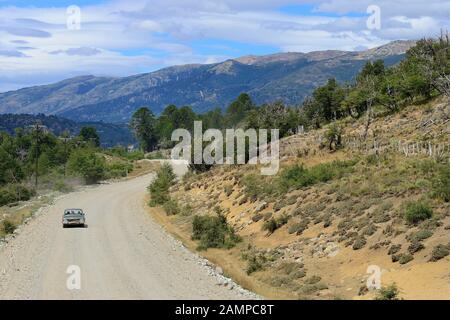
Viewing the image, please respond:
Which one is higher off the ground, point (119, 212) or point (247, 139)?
point (247, 139)

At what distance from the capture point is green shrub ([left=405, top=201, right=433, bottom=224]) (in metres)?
26.5

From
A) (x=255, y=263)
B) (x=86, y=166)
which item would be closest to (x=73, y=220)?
(x=255, y=263)

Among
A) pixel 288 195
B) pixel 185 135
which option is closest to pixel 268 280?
pixel 288 195

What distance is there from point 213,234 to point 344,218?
8975 mm

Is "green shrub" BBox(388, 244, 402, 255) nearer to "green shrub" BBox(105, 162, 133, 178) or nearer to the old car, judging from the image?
the old car

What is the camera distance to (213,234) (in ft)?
121

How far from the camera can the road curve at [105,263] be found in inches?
886

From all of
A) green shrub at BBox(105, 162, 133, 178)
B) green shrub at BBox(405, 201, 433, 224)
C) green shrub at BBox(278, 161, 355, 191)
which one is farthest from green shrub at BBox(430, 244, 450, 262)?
green shrub at BBox(105, 162, 133, 178)

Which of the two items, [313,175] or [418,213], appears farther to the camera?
[313,175]

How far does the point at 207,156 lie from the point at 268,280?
162ft

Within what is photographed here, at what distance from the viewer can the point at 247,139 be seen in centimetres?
7075

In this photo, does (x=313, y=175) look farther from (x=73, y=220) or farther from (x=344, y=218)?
(x=73, y=220)
